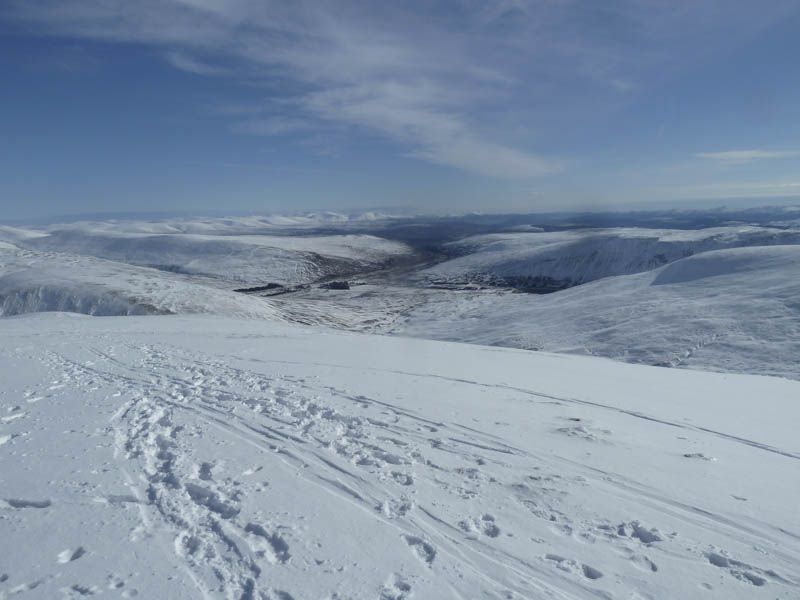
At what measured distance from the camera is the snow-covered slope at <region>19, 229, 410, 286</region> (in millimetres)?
85812

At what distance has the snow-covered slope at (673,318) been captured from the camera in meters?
21.7

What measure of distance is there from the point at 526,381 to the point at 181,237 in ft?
403

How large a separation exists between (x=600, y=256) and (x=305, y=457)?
8080 cm

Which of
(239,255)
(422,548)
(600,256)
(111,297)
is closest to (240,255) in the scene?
(239,255)

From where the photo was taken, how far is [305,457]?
682 centimetres

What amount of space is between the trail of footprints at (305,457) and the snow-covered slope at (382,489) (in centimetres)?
3

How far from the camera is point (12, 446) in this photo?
6.84m

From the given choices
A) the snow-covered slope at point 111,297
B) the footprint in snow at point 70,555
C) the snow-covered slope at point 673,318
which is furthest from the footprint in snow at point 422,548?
the snow-covered slope at point 111,297

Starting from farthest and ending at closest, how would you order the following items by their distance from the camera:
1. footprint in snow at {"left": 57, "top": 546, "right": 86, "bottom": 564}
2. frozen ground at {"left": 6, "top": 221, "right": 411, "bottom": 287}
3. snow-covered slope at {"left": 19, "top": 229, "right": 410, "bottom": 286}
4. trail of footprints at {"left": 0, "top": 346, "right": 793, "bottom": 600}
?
snow-covered slope at {"left": 19, "top": 229, "right": 410, "bottom": 286} < frozen ground at {"left": 6, "top": 221, "right": 411, "bottom": 287} < trail of footprints at {"left": 0, "top": 346, "right": 793, "bottom": 600} < footprint in snow at {"left": 57, "top": 546, "right": 86, "bottom": 564}

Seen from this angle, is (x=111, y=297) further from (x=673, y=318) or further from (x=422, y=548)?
(x=673, y=318)

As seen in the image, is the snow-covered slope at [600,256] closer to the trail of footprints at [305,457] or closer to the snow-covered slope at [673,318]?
the snow-covered slope at [673,318]

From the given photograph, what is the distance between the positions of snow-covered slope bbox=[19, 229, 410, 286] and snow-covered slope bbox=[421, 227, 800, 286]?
24.9 m

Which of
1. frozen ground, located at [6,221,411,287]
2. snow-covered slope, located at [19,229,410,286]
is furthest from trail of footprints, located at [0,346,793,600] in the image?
snow-covered slope, located at [19,229,410,286]

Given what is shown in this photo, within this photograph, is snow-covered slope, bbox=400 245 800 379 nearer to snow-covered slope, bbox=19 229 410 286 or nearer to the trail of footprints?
the trail of footprints
